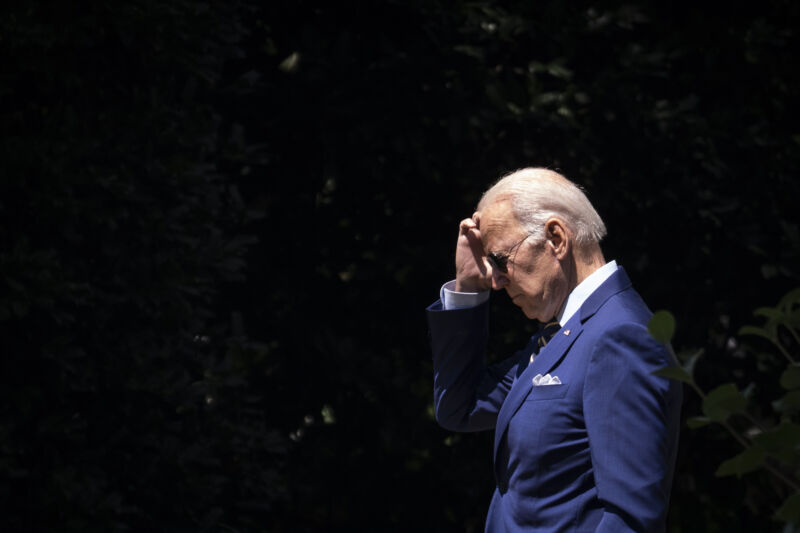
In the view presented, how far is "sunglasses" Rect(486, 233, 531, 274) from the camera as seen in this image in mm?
2553

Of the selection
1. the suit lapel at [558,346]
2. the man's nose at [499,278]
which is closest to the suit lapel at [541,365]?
the suit lapel at [558,346]

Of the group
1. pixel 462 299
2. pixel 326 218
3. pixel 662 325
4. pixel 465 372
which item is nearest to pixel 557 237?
pixel 462 299

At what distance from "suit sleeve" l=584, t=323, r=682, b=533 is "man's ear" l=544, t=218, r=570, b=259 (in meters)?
0.30

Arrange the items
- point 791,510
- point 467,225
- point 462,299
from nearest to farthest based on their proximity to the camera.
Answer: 1. point 791,510
2. point 467,225
3. point 462,299

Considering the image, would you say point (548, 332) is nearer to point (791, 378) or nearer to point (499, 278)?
point (499, 278)

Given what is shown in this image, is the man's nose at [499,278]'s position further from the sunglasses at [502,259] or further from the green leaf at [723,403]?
the green leaf at [723,403]

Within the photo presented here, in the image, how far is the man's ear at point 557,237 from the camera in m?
2.47

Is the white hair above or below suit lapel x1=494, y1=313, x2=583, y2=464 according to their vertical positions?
above

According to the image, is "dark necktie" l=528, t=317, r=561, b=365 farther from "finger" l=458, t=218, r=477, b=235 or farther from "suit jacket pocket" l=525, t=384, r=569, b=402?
"finger" l=458, t=218, r=477, b=235

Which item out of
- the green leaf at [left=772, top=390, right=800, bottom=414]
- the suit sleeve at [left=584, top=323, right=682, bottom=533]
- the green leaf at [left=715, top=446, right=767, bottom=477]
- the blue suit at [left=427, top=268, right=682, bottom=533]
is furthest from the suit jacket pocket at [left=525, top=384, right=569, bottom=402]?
the green leaf at [left=715, top=446, right=767, bottom=477]

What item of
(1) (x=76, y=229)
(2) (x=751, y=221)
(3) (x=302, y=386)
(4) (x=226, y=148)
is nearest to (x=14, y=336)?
(1) (x=76, y=229)

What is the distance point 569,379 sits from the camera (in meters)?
2.32

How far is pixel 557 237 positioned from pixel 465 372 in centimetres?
62

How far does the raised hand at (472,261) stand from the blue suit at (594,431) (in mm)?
318
